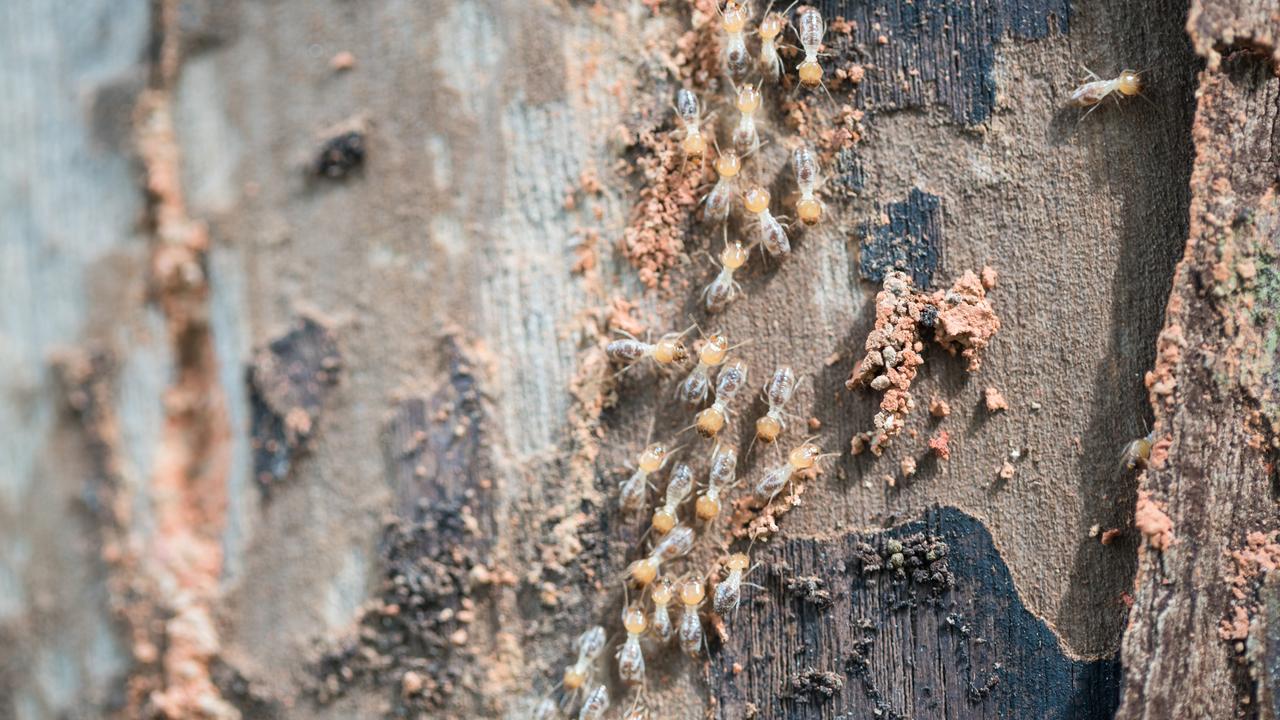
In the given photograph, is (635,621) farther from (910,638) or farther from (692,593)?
(910,638)

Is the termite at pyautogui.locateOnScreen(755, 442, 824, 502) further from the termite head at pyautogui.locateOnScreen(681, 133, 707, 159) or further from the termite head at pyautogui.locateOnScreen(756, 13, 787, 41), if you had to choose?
the termite head at pyautogui.locateOnScreen(756, 13, 787, 41)

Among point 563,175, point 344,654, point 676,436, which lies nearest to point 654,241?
point 563,175

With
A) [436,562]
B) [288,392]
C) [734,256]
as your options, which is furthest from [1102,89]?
[288,392]

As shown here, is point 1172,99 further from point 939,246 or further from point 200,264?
point 200,264

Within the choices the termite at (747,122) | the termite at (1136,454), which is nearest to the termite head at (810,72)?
the termite at (747,122)

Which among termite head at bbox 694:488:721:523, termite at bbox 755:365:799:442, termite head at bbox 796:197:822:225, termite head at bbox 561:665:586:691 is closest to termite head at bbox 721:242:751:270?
termite head at bbox 796:197:822:225

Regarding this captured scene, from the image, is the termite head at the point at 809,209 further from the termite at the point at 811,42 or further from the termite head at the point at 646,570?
the termite head at the point at 646,570
